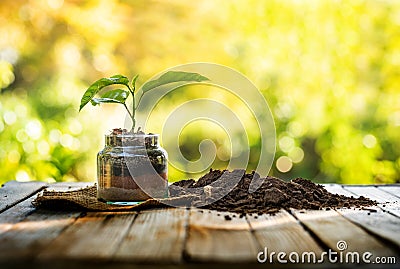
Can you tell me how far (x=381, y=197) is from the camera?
1697mm

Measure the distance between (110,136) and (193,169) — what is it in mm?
2378

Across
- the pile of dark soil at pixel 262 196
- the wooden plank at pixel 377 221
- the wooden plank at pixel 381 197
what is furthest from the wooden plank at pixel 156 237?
the wooden plank at pixel 381 197

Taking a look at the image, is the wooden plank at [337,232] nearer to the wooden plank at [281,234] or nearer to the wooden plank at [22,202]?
the wooden plank at [281,234]

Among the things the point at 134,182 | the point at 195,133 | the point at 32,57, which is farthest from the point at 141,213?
the point at 32,57

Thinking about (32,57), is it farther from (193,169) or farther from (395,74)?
(395,74)

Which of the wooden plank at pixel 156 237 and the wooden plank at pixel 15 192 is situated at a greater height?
the wooden plank at pixel 15 192

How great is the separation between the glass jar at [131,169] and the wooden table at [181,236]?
0.25ft

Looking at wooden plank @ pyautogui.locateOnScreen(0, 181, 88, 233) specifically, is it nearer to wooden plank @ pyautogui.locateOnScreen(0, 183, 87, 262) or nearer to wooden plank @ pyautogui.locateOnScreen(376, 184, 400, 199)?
wooden plank @ pyautogui.locateOnScreen(0, 183, 87, 262)

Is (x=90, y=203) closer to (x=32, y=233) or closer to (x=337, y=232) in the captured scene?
(x=32, y=233)

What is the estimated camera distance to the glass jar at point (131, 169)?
140 centimetres

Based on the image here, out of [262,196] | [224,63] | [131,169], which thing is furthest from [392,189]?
[224,63]

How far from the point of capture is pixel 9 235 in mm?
1126

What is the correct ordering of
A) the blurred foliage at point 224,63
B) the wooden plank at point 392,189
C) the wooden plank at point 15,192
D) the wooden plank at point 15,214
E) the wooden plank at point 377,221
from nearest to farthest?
the wooden plank at point 377,221 → the wooden plank at point 15,214 → the wooden plank at point 15,192 → the wooden plank at point 392,189 → the blurred foliage at point 224,63

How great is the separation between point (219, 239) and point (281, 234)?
0.14 metres
